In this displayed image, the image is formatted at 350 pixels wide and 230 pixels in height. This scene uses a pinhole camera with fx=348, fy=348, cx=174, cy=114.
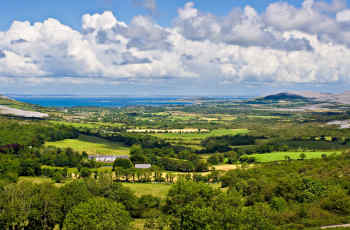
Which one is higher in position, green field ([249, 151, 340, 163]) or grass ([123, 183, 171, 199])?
green field ([249, 151, 340, 163])

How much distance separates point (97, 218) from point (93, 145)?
112 m

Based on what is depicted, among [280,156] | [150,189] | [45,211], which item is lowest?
[150,189]

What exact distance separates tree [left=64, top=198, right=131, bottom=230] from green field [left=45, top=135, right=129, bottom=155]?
92.2 metres

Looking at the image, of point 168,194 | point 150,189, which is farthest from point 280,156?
point 168,194

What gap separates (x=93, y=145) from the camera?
507 feet

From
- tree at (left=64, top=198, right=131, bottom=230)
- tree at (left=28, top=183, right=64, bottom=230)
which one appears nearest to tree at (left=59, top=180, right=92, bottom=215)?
tree at (left=28, top=183, right=64, bottom=230)

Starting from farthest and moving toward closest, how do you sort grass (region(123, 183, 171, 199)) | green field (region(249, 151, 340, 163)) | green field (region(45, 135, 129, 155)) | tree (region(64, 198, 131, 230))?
green field (region(45, 135, 129, 155)), green field (region(249, 151, 340, 163)), grass (region(123, 183, 171, 199)), tree (region(64, 198, 131, 230))

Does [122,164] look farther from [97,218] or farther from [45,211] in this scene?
[97,218]

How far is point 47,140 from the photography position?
15512cm

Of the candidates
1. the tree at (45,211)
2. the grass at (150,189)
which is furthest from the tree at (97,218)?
the grass at (150,189)

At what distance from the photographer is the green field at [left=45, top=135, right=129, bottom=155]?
142500 mm

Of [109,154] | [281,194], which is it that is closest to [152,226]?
[281,194]

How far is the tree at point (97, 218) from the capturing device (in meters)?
45.0

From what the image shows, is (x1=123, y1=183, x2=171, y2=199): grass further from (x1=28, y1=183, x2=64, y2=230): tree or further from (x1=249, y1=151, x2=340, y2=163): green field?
(x1=249, y1=151, x2=340, y2=163): green field
